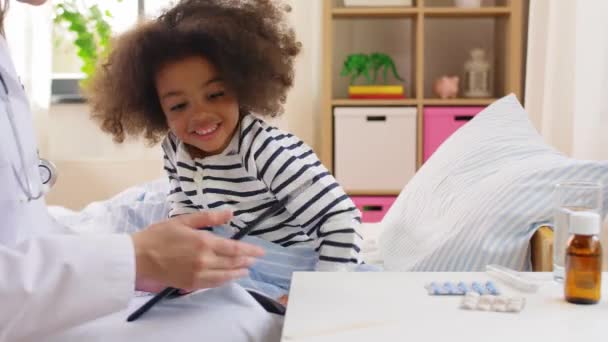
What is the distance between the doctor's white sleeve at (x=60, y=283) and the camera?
2.51 feet

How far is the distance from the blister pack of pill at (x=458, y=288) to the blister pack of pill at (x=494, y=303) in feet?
0.12

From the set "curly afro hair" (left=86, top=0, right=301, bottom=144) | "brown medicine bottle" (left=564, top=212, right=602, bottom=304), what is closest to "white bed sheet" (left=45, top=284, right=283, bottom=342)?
"brown medicine bottle" (left=564, top=212, right=602, bottom=304)

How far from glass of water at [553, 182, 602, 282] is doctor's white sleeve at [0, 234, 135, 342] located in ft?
1.76

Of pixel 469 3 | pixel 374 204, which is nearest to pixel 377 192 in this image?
pixel 374 204

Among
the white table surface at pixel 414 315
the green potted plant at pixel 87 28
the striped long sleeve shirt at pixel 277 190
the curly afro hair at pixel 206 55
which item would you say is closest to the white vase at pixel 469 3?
the green potted plant at pixel 87 28

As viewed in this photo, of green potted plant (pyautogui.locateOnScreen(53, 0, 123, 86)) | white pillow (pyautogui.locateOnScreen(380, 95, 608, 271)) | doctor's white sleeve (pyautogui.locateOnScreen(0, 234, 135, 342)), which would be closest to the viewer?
doctor's white sleeve (pyautogui.locateOnScreen(0, 234, 135, 342))

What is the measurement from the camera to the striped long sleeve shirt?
4.22 feet

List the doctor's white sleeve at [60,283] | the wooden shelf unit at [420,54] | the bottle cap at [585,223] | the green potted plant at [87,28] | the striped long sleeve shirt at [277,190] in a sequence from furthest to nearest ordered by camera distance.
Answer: the green potted plant at [87,28]
the wooden shelf unit at [420,54]
the striped long sleeve shirt at [277,190]
the bottle cap at [585,223]
the doctor's white sleeve at [60,283]

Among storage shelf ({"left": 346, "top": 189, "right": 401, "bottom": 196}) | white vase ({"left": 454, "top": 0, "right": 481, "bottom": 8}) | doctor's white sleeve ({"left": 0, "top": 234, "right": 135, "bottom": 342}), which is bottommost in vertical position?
storage shelf ({"left": 346, "top": 189, "right": 401, "bottom": 196})

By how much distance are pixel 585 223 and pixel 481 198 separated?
1.90 feet

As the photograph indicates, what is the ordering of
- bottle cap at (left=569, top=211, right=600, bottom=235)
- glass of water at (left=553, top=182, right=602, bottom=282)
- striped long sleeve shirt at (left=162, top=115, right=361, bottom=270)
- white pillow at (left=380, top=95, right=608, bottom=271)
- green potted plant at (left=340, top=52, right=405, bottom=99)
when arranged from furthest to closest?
green potted plant at (left=340, top=52, right=405, bottom=99) → white pillow at (left=380, top=95, right=608, bottom=271) → striped long sleeve shirt at (left=162, top=115, right=361, bottom=270) → glass of water at (left=553, top=182, right=602, bottom=282) → bottle cap at (left=569, top=211, right=600, bottom=235)

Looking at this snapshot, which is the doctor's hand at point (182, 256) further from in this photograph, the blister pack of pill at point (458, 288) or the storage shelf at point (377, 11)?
the storage shelf at point (377, 11)

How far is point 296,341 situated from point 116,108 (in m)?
0.88

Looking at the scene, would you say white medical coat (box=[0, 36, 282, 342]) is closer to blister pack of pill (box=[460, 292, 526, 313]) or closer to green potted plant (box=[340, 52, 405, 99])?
blister pack of pill (box=[460, 292, 526, 313])
